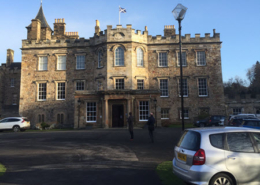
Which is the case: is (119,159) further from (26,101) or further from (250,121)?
(26,101)

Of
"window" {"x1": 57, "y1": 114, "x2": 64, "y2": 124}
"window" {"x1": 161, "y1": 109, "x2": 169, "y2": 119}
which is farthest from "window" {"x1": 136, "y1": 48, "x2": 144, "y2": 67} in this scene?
"window" {"x1": 57, "y1": 114, "x2": 64, "y2": 124}

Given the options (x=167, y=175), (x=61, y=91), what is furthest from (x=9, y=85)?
(x=167, y=175)

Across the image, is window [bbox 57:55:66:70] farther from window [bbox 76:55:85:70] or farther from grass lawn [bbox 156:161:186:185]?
grass lawn [bbox 156:161:186:185]

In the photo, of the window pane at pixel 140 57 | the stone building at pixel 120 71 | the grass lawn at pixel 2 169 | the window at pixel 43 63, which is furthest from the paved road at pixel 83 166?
the window at pixel 43 63

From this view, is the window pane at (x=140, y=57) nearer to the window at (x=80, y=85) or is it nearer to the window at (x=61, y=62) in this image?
the window at (x=80, y=85)

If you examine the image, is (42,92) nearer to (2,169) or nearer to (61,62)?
(61,62)

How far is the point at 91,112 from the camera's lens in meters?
25.9

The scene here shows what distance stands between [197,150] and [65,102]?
26.8m

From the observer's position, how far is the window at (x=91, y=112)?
84.7ft

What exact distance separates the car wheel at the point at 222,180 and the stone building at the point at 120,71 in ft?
74.1

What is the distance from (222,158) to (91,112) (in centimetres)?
2198

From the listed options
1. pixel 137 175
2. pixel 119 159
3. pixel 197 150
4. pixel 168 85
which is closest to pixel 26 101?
pixel 168 85

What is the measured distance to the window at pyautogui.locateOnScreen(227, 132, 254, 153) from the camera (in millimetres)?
5172

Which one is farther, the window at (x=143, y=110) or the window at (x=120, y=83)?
the window at (x=120, y=83)
